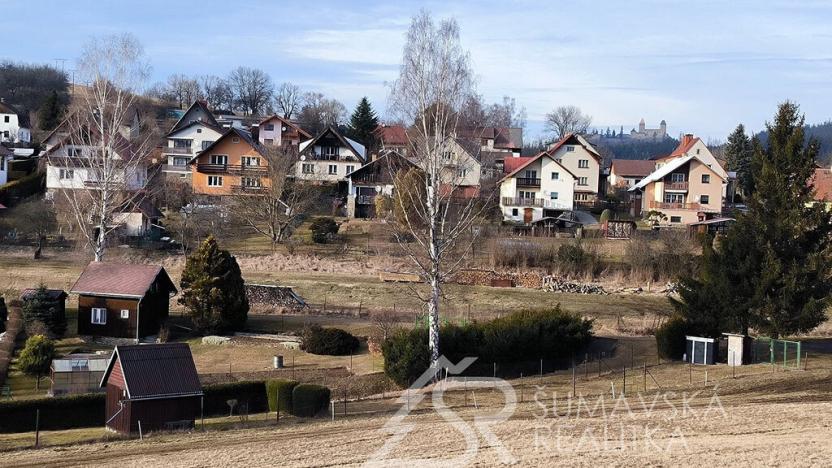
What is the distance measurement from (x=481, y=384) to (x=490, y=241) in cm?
2207

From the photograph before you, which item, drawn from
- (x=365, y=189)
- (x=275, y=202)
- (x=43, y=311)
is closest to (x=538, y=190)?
(x=365, y=189)

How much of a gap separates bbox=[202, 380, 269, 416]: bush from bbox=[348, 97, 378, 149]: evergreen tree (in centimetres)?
5512

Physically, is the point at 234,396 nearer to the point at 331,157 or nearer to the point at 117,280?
the point at 117,280

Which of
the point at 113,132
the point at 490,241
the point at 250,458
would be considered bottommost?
the point at 250,458

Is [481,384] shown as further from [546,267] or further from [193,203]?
[193,203]

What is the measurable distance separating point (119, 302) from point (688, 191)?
43299 mm

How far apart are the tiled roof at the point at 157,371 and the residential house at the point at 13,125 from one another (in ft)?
213

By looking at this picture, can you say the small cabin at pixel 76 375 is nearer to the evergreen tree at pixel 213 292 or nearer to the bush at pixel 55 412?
the bush at pixel 55 412

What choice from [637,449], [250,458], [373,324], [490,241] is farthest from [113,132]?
[637,449]

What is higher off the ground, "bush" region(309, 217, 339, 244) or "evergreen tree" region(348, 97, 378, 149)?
"evergreen tree" region(348, 97, 378, 149)

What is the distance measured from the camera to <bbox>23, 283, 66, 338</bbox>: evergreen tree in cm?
3697

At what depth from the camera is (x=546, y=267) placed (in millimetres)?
50000

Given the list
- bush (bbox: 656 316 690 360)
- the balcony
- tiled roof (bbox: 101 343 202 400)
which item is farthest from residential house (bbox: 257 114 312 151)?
tiled roof (bbox: 101 343 202 400)

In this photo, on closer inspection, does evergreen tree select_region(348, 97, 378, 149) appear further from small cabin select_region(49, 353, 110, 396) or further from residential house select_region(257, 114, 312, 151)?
small cabin select_region(49, 353, 110, 396)
